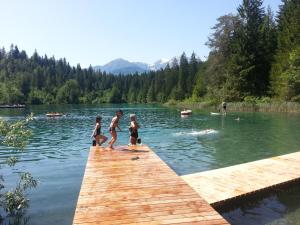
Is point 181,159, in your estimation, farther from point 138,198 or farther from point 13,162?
point 138,198

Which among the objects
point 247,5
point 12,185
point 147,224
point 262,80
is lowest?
point 12,185

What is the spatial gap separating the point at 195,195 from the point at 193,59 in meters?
136

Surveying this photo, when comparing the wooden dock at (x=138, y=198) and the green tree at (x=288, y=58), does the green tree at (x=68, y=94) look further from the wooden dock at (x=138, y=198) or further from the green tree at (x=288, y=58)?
the wooden dock at (x=138, y=198)

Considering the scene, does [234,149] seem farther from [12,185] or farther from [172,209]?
[172,209]

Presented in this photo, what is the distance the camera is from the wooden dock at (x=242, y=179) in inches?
492

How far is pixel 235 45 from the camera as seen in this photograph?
7594 centimetres

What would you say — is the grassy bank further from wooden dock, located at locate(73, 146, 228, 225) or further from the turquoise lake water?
wooden dock, located at locate(73, 146, 228, 225)

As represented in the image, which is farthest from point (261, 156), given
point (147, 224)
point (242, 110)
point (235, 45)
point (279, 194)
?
point (235, 45)

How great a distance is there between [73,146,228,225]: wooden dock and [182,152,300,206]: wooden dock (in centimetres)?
139

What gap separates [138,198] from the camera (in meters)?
9.81

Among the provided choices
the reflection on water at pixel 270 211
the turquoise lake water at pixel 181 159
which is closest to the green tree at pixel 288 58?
the turquoise lake water at pixel 181 159

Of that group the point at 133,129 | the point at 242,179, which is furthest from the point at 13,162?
the point at 133,129

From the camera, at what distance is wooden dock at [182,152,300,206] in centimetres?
1251

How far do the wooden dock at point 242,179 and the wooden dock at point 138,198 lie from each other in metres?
1.39
